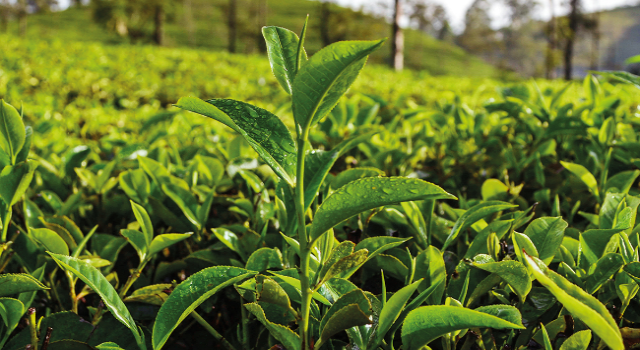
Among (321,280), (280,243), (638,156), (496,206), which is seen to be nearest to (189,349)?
(280,243)

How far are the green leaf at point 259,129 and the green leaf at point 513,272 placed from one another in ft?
1.17

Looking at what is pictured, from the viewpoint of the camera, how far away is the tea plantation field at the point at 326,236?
0.60 m

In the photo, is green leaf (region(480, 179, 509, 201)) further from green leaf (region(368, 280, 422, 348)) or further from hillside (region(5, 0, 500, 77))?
hillside (region(5, 0, 500, 77))

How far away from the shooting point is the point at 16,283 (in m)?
0.73

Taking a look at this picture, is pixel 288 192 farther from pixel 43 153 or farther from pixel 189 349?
pixel 43 153

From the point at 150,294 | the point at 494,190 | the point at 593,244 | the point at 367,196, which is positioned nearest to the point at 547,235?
the point at 593,244

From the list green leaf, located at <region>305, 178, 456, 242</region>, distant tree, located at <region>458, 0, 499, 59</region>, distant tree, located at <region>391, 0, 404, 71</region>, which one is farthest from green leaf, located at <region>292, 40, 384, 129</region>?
distant tree, located at <region>458, 0, 499, 59</region>

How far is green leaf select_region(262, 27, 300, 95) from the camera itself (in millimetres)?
618

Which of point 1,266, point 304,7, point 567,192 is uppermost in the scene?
point 304,7

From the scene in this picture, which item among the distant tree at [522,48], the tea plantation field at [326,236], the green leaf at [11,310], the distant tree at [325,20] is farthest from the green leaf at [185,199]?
the distant tree at [522,48]

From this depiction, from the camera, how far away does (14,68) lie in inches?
207

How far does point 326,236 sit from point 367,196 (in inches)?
8.7

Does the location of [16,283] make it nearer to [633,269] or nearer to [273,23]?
[633,269]

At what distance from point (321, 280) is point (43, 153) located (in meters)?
1.36
